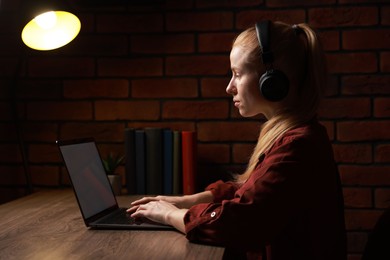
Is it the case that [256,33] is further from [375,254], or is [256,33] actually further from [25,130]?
[25,130]

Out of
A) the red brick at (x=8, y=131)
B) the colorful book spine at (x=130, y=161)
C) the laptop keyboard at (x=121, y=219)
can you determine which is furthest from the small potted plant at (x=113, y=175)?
the red brick at (x=8, y=131)

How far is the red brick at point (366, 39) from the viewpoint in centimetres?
208

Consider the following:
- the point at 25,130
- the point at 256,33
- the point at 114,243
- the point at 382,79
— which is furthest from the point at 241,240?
the point at 25,130

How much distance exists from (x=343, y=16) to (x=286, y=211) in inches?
47.4

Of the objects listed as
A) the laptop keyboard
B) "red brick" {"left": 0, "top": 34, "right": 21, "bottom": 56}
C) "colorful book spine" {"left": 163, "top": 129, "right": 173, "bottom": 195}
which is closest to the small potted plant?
"colorful book spine" {"left": 163, "top": 129, "right": 173, "bottom": 195}

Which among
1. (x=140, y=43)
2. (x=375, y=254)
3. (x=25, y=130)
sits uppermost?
(x=140, y=43)

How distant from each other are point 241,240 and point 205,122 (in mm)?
1065

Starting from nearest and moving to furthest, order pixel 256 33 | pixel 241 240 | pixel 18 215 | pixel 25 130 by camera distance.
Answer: pixel 241 240 < pixel 256 33 < pixel 18 215 < pixel 25 130

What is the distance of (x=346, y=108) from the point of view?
6.89 feet

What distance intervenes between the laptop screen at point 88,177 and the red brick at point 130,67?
1.88 ft

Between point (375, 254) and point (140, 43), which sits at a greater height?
point (140, 43)

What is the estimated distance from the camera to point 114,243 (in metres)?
1.20

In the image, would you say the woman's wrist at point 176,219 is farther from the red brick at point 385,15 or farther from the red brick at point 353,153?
the red brick at point 385,15

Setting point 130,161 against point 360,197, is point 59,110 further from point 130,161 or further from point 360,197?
point 360,197
